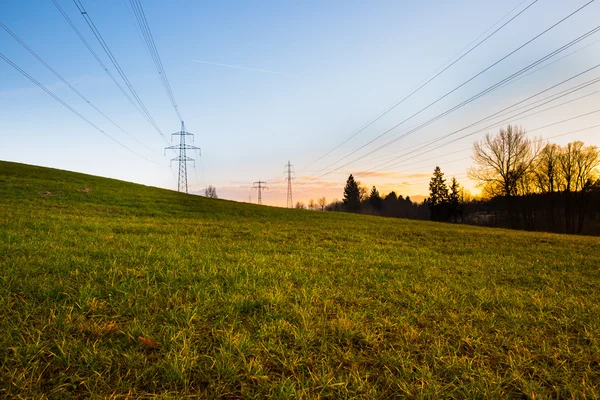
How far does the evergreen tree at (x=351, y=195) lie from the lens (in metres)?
105

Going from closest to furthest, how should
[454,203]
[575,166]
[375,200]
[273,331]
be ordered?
[273,331], [575,166], [454,203], [375,200]

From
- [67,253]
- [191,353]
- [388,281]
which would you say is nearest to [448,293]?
[388,281]

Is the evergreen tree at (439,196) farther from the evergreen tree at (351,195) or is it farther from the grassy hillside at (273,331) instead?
the grassy hillside at (273,331)

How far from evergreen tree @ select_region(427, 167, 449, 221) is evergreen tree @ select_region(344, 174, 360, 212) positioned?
97.0 feet

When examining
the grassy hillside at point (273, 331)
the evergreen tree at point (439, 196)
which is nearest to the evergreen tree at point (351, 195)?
the evergreen tree at point (439, 196)

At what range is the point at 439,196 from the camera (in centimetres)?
7975

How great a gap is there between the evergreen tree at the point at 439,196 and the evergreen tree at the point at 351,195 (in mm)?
29553

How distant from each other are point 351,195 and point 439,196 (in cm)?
3358

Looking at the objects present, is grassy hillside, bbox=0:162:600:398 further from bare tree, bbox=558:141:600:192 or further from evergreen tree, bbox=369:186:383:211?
evergreen tree, bbox=369:186:383:211

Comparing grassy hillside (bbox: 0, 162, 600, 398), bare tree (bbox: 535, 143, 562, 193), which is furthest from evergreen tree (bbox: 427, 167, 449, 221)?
grassy hillside (bbox: 0, 162, 600, 398)

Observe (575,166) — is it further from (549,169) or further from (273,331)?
(273,331)

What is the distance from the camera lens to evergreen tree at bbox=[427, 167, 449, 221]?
79000 mm

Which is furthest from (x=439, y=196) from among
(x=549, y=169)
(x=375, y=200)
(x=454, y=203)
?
(x=375, y=200)

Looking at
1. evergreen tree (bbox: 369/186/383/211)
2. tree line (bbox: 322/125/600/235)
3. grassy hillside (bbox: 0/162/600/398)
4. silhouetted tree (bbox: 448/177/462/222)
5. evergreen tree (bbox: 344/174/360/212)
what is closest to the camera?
grassy hillside (bbox: 0/162/600/398)
